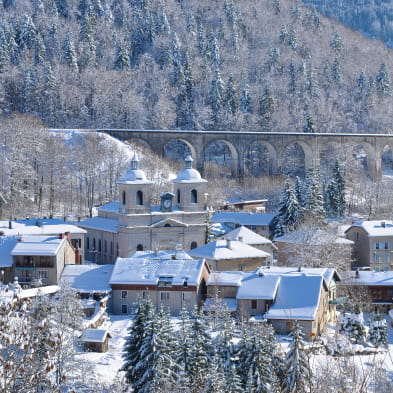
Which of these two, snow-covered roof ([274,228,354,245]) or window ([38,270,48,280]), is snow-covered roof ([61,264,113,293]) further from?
snow-covered roof ([274,228,354,245])

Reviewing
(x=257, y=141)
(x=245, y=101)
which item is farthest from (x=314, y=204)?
(x=245, y=101)

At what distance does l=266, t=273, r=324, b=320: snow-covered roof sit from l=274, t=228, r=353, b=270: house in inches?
385

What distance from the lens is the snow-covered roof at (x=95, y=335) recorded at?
108 feet

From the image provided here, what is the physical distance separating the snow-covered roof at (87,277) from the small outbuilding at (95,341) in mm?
6757

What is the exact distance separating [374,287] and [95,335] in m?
17.9

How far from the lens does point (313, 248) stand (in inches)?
1960

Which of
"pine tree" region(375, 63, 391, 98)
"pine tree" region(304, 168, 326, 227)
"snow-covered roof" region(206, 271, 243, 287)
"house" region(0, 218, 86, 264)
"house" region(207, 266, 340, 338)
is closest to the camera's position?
"house" region(207, 266, 340, 338)

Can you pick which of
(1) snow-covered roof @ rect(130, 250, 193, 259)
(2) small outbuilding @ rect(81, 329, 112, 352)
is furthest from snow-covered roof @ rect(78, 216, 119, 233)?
(2) small outbuilding @ rect(81, 329, 112, 352)

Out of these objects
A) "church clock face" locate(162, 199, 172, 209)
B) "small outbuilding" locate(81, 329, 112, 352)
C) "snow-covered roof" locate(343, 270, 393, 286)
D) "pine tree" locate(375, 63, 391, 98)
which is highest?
"pine tree" locate(375, 63, 391, 98)

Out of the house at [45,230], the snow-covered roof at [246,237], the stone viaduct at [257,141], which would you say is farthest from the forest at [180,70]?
the snow-covered roof at [246,237]

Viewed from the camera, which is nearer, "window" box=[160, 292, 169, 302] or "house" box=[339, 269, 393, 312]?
"window" box=[160, 292, 169, 302]

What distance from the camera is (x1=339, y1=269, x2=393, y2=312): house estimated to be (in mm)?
43625

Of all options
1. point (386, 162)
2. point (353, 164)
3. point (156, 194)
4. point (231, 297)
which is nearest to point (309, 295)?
point (231, 297)

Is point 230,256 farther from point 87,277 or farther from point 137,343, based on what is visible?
point 137,343
